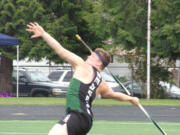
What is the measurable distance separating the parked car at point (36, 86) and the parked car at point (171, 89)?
5.03 meters

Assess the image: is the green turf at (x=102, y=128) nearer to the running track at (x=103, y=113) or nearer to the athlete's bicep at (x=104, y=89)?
the running track at (x=103, y=113)

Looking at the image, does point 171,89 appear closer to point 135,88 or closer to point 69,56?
point 135,88

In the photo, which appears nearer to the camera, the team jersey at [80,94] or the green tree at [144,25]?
the team jersey at [80,94]

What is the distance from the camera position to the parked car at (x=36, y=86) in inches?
1160

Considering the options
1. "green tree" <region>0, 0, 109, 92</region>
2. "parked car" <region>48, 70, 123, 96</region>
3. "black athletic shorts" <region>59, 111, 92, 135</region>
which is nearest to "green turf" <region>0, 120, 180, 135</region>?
"black athletic shorts" <region>59, 111, 92, 135</region>

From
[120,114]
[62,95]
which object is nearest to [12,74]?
[62,95]

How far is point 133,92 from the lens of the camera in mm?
31406

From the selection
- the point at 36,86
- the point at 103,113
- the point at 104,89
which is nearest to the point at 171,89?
the point at 36,86

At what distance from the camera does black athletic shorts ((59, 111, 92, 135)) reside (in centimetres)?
677

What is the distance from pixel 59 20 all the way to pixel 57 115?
1287cm

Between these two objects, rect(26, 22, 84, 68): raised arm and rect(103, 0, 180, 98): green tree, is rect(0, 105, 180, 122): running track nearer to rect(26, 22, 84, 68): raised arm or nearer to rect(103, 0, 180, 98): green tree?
rect(103, 0, 180, 98): green tree

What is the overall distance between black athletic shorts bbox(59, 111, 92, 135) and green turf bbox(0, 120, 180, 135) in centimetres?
637

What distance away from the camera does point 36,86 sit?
1179 inches

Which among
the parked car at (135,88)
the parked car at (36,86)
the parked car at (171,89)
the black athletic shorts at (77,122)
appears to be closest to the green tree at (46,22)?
the parked car at (36,86)
